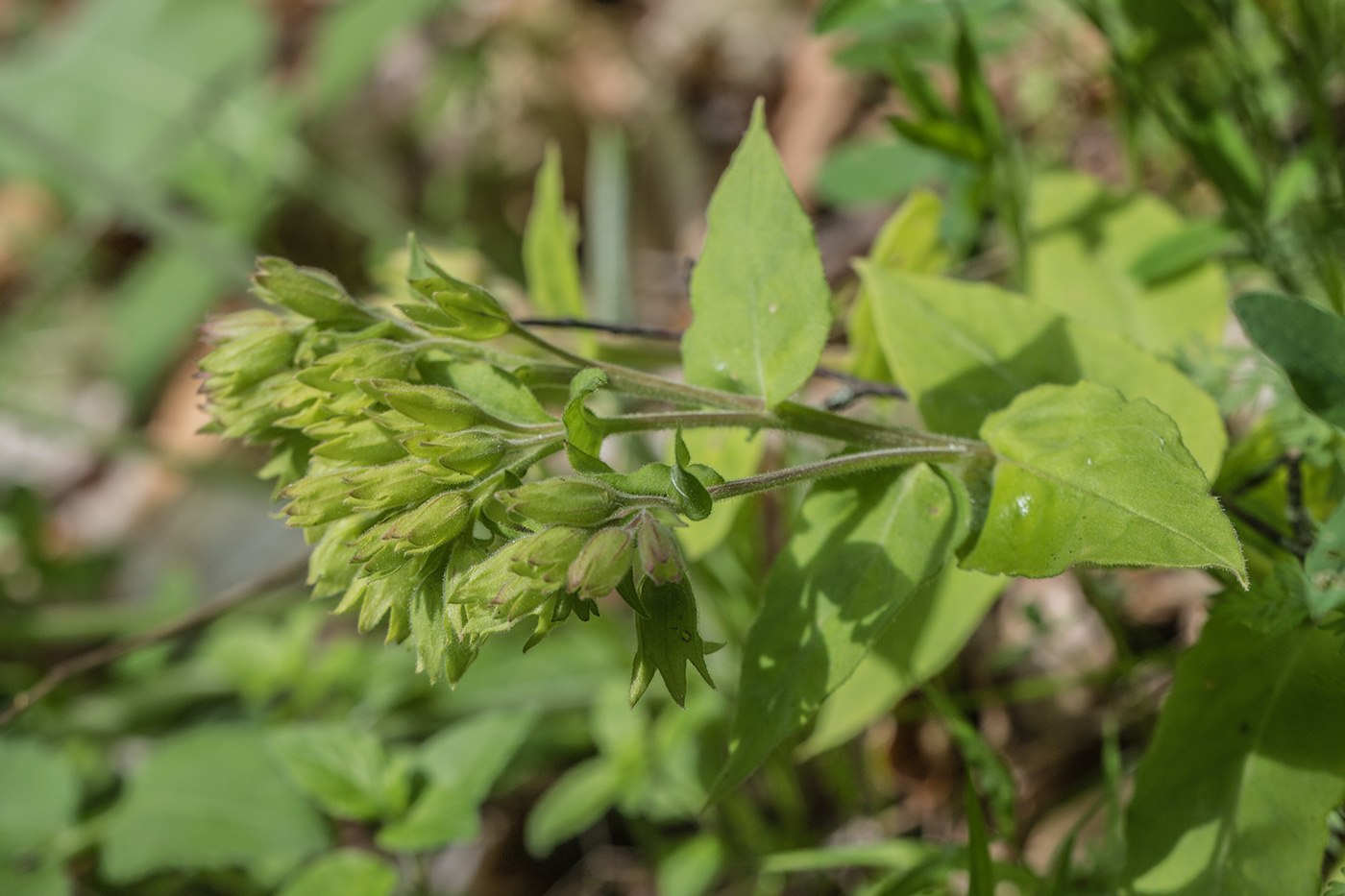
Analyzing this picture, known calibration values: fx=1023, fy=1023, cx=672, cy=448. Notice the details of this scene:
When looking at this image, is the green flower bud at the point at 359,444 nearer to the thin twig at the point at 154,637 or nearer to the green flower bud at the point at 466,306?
the green flower bud at the point at 466,306

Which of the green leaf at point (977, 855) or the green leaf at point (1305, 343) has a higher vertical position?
the green leaf at point (1305, 343)

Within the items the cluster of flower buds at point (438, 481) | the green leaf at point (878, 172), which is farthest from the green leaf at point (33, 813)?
the green leaf at point (878, 172)

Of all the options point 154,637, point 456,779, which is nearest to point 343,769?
point 456,779

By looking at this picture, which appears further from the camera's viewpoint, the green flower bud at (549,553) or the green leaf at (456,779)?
the green leaf at (456,779)

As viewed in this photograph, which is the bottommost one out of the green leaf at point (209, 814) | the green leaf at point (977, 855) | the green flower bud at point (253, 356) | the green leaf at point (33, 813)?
the green leaf at point (33, 813)

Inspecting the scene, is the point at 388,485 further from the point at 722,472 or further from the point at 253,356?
the point at 722,472

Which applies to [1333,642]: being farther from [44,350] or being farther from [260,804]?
[44,350]

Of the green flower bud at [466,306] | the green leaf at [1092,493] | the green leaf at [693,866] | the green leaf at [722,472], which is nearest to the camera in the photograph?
the green leaf at [1092,493]

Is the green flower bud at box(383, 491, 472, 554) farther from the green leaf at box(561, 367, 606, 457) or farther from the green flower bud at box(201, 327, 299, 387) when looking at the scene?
the green flower bud at box(201, 327, 299, 387)
